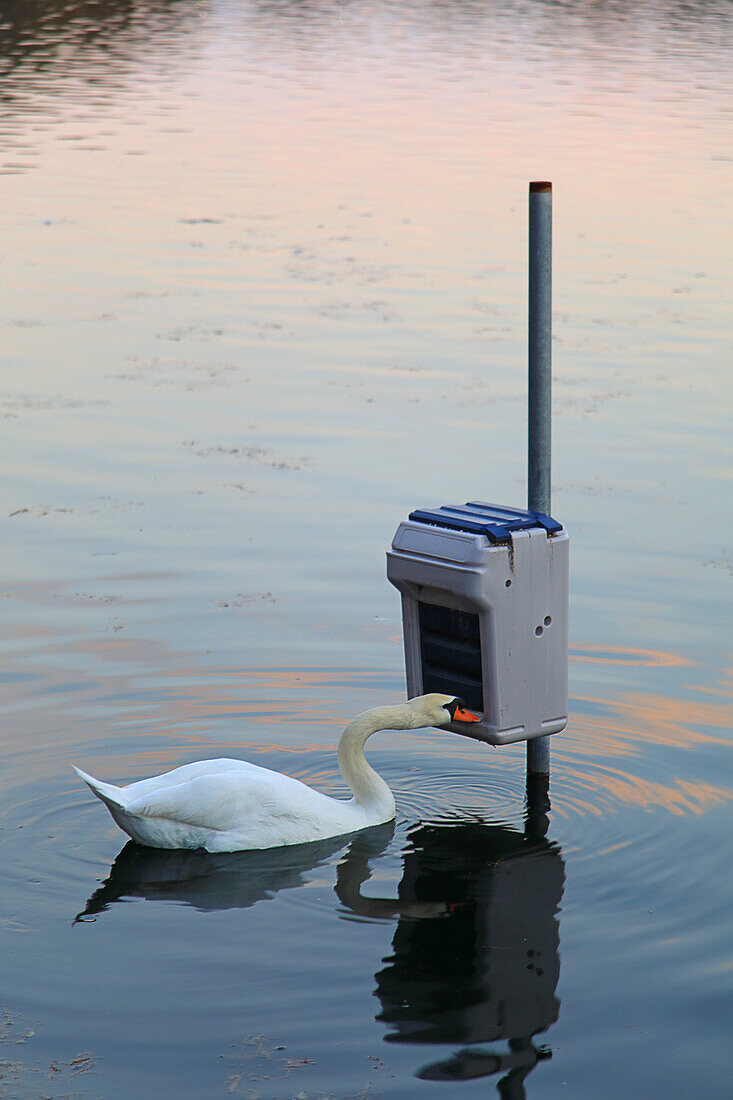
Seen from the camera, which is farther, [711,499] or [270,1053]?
[711,499]

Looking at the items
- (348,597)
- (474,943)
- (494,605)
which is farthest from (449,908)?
(348,597)

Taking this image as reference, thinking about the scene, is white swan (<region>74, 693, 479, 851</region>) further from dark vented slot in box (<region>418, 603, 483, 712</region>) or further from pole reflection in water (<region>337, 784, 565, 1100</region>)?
pole reflection in water (<region>337, 784, 565, 1100</region>)

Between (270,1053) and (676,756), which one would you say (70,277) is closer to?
(676,756)

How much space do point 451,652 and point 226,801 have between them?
3.50 feet

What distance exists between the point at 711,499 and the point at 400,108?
18.5 meters

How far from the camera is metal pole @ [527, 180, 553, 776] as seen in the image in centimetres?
640

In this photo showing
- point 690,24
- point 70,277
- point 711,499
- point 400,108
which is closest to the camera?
point 711,499

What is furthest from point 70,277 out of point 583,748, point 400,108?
point 400,108

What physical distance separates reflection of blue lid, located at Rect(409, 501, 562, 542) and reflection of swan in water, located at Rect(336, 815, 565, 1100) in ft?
4.38

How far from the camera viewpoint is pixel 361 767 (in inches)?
265

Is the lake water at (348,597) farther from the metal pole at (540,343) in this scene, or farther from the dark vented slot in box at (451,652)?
the metal pole at (540,343)

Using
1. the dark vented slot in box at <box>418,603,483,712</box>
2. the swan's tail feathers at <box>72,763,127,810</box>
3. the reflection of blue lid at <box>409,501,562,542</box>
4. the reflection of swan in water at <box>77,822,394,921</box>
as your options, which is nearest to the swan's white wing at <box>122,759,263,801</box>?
the swan's tail feathers at <box>72,763,127,810</box>

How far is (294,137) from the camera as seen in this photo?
25.1 metres

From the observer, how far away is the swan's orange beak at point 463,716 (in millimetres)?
Result: 6301
